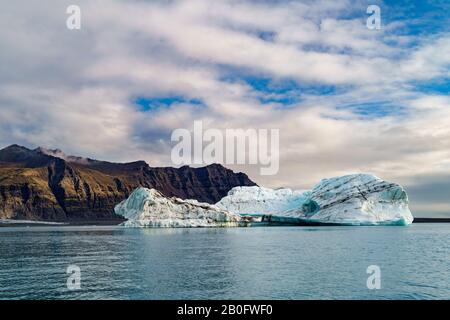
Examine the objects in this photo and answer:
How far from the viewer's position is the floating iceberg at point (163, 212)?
13550 centimetres

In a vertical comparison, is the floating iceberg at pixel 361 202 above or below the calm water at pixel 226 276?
above

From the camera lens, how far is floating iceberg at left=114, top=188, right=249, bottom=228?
136 m

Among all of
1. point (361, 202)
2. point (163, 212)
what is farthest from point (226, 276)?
point (361, 202)

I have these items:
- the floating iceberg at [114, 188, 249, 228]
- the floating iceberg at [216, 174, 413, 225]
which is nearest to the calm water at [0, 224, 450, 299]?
the floating iceberg at [114, 188, 249, 228]

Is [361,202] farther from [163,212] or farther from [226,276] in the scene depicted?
[226,276]

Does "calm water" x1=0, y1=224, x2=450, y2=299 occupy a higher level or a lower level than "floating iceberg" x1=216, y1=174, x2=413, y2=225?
lower

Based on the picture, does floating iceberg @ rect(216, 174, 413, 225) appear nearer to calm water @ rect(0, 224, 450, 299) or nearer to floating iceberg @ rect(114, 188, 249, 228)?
floating iceberg @ rect(114, 188, 249, 228)

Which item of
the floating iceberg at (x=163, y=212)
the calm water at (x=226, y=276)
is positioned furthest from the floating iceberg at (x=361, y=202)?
the calm water at (x=226, y=276)

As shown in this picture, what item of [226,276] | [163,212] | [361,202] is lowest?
[226,276]

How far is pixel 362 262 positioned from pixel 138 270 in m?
23.3

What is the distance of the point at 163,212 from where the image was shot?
137375 mm

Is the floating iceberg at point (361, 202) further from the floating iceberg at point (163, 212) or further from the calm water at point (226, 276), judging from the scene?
the calm water at point (226, 276)
